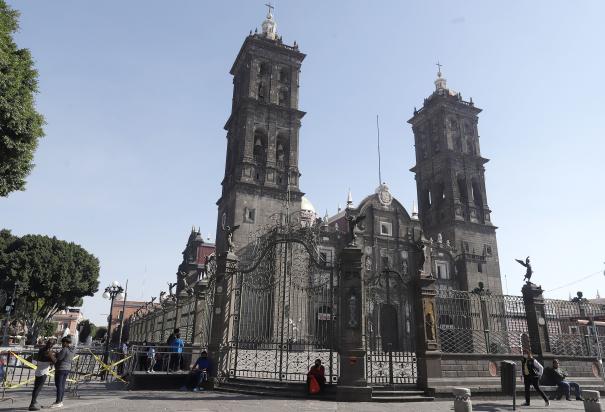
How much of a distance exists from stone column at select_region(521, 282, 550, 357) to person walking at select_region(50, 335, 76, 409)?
13992 millimetres

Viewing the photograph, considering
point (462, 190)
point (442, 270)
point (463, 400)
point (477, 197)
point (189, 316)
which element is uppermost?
point (462, 190)

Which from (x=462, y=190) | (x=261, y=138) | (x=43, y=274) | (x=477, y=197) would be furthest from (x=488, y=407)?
(x=477, y=197)

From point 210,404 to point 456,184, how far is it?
4010cm

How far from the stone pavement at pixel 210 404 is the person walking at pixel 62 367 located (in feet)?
0.82

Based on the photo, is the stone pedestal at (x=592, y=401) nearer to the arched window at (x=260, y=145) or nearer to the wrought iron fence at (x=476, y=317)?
the wrought iron fence at (x=476, y=317)

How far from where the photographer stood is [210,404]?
31.2 feet

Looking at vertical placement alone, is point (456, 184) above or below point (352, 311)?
above

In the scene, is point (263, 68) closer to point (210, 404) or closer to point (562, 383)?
point (562, 383)

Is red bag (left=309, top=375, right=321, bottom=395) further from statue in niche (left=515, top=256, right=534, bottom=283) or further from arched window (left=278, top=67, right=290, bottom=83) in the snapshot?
arched window (left=278, top=67, right=290, bottom=83)

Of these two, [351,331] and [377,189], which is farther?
[377,189]

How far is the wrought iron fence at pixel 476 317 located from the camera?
44.8ft

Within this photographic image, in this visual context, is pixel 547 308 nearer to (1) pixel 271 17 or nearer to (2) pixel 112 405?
(2) pixel 112 405

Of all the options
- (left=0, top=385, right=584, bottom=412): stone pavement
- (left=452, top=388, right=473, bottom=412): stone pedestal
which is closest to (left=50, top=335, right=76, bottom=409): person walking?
(left=0, top=385, right=584, bottom=412): stone pavement

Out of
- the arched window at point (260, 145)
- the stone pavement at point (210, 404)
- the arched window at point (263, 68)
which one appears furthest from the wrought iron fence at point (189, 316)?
the arched window at point (263, 68)
